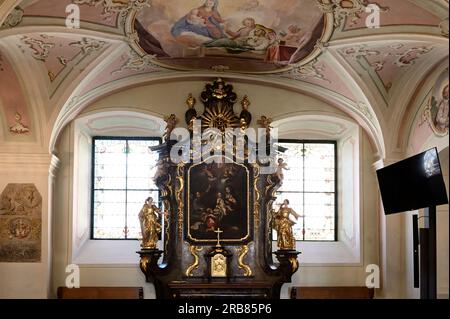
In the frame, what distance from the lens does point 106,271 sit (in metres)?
14.8

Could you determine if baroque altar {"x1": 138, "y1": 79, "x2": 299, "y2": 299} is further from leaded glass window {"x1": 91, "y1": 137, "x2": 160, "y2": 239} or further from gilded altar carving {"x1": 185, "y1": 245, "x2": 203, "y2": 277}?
leaded glass window {"x1": 91, "y1": 137, "x2": 160, "y2": 239}

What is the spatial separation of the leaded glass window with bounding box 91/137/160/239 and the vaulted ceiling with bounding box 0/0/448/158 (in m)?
1.59

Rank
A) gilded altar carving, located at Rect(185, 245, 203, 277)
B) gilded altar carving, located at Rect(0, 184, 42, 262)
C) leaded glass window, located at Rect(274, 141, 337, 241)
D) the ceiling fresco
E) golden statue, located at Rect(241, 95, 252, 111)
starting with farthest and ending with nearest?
leaded glass window, located at Rect(274, 141, 337, 241) < golden statue, located at Rect(241, 95, 252, 111) < gilded altar carving, located at Rect(185, 245, 203, 277) < gilded altar carving, located at Rect(0, 184, 42, 262) < the ceiling fresco

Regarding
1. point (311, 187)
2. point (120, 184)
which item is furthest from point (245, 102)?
point (120, 184)

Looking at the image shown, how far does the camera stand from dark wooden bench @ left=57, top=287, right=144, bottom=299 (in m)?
14.4

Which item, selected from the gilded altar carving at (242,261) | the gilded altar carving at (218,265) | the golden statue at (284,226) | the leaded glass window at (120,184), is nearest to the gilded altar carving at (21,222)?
the leaded glass window at (120,184)

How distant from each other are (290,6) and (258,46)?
182cm

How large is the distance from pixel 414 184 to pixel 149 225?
19.2ft

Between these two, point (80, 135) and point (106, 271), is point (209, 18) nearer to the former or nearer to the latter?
point (80, 135)

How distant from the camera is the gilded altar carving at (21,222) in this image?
45.4ft

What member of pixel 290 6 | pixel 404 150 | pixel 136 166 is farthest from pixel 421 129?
pixel 136 166

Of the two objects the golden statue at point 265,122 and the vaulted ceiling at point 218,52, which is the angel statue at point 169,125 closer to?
the vaulted ceiling at point 218,52

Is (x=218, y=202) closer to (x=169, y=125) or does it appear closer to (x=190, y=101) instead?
(x=169, y=125)

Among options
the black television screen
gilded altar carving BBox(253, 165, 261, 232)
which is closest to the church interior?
A: gilded altar carving BBox(253, 165, 261, 232)
